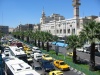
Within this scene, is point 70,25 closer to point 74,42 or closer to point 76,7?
point 76,7

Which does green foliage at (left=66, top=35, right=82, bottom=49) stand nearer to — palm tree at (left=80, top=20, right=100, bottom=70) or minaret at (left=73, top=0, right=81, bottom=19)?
palm tree at (left=80, top=20, right=100, bottom=70)

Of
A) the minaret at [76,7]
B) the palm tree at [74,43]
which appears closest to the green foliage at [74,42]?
the palm tree at [74,43]

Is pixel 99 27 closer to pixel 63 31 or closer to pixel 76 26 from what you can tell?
pixel 76 26

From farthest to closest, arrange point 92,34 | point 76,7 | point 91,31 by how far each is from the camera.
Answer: point 76,7 → point 91,31 → point 92,34

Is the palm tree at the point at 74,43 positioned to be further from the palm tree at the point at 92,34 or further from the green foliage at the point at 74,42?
the palm tree at the point at 92,34

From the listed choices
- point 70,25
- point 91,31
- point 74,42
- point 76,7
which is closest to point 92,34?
point 91,31

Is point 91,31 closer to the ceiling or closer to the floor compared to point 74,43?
closer to the ceiling

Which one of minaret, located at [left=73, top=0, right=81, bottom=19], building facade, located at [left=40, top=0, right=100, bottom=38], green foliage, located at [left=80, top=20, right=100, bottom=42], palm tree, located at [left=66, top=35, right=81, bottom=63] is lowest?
palm tree, located at [left=66, top=35, right=81, bottom=63]

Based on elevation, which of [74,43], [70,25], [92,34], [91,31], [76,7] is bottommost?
[74,43]

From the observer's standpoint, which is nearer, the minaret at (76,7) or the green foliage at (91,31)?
the green foliage at (91,31)

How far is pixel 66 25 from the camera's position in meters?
88.8

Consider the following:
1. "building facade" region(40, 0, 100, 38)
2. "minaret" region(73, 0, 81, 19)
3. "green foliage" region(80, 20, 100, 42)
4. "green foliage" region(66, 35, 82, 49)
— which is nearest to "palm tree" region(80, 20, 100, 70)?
"green foliage" region(80, 20, 100, 42)

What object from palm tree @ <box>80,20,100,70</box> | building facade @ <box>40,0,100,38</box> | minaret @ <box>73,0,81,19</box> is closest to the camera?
palm tree @ <box>80,20,100,70</box>

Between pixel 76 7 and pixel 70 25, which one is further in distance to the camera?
pixel 70 25
